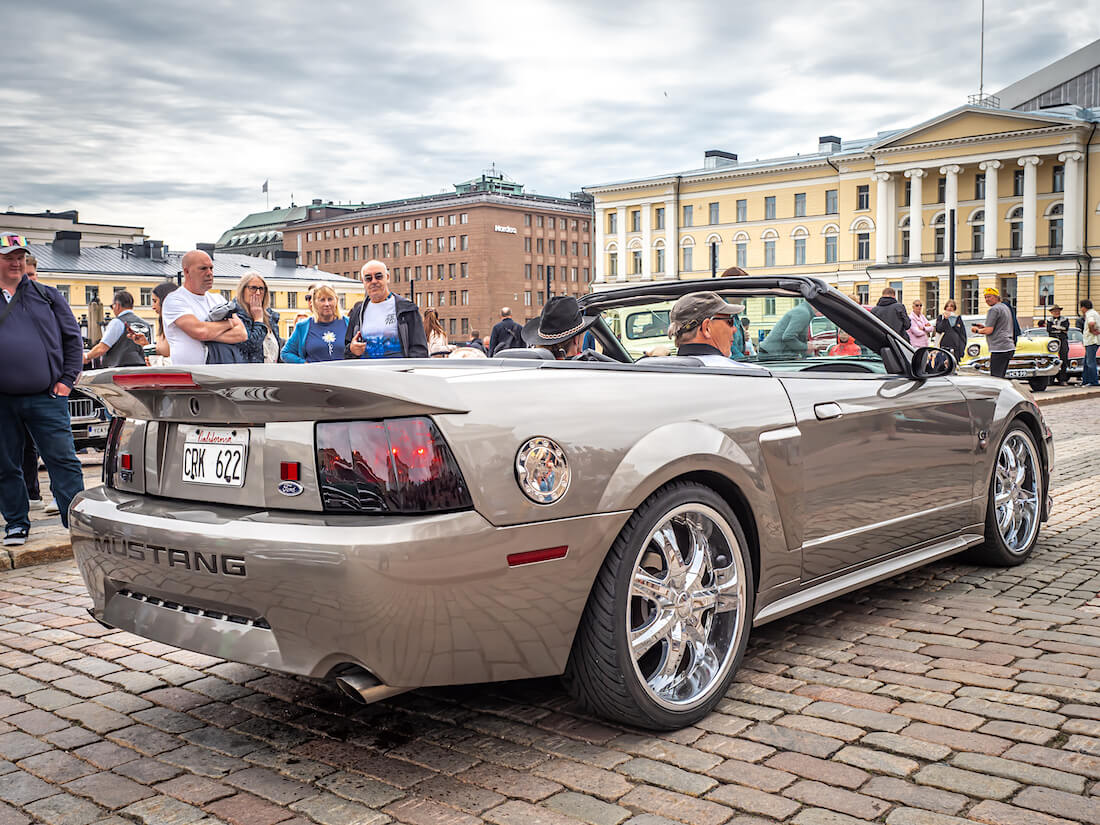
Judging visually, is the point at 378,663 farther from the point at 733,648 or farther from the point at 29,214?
the point at 29,214

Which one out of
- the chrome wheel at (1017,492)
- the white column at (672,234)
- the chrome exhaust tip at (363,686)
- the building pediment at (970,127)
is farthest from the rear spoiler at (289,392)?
the white column at (672,234)

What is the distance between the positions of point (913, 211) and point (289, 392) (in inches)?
3388

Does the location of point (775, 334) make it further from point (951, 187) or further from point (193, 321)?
point (951, 187)

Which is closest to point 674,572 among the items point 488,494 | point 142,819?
point 488,494

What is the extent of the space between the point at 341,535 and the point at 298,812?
0.75 metres

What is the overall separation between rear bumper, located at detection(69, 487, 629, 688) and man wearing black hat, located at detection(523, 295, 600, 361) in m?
2.13

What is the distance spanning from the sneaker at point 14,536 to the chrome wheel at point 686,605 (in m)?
4.66

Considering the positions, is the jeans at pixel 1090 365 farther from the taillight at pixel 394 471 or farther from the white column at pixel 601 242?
the white column at pixel 601 242

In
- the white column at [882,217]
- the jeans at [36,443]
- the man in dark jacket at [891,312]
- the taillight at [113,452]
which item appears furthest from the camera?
the white column at [882,217]

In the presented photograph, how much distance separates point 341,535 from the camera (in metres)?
2.82

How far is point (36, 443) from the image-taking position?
6.88 meters

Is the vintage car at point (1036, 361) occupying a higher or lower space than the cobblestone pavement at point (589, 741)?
higher

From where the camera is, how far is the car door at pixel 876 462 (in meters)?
4.04

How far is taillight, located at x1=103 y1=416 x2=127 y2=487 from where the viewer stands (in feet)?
12.0
